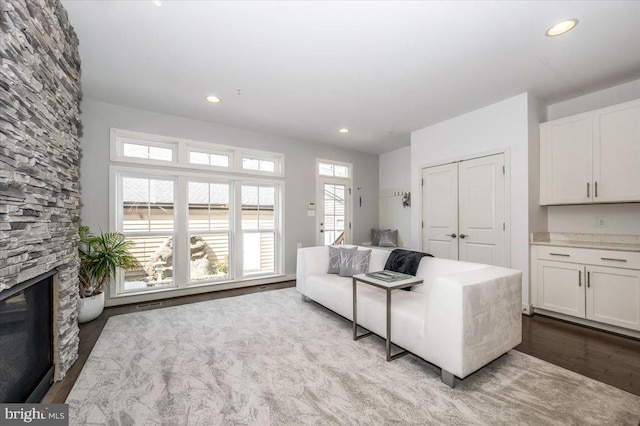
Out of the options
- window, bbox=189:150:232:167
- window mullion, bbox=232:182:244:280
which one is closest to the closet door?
window mullion, bbox=232:182:244:280

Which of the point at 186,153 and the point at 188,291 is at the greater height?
the point at 186,153

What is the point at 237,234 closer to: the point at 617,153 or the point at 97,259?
the point at 97,259

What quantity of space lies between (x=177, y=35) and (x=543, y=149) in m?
4.22

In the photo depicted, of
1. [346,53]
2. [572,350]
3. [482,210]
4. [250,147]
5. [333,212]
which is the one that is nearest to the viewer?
[572,350]

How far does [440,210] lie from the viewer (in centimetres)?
429

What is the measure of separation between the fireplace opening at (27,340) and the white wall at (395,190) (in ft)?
17.1

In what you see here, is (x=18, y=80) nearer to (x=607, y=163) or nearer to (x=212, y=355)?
(x=212, y=355)

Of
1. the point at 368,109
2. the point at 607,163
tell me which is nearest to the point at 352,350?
the point at 368,109

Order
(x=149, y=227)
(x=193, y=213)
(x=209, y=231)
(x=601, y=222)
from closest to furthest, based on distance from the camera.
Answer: (x=601, y=222)
(x=149, y=227)
(x=193, y=213)
(x=209, y=231)

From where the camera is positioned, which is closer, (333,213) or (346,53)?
(346,53)

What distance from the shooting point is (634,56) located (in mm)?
2562

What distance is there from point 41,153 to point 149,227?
246cm

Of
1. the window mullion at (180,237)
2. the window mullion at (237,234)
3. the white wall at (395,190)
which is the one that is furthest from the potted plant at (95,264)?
the white wall at (395,190)

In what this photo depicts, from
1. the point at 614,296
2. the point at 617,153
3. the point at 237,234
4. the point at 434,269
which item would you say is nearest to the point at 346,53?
the point at 434,269
